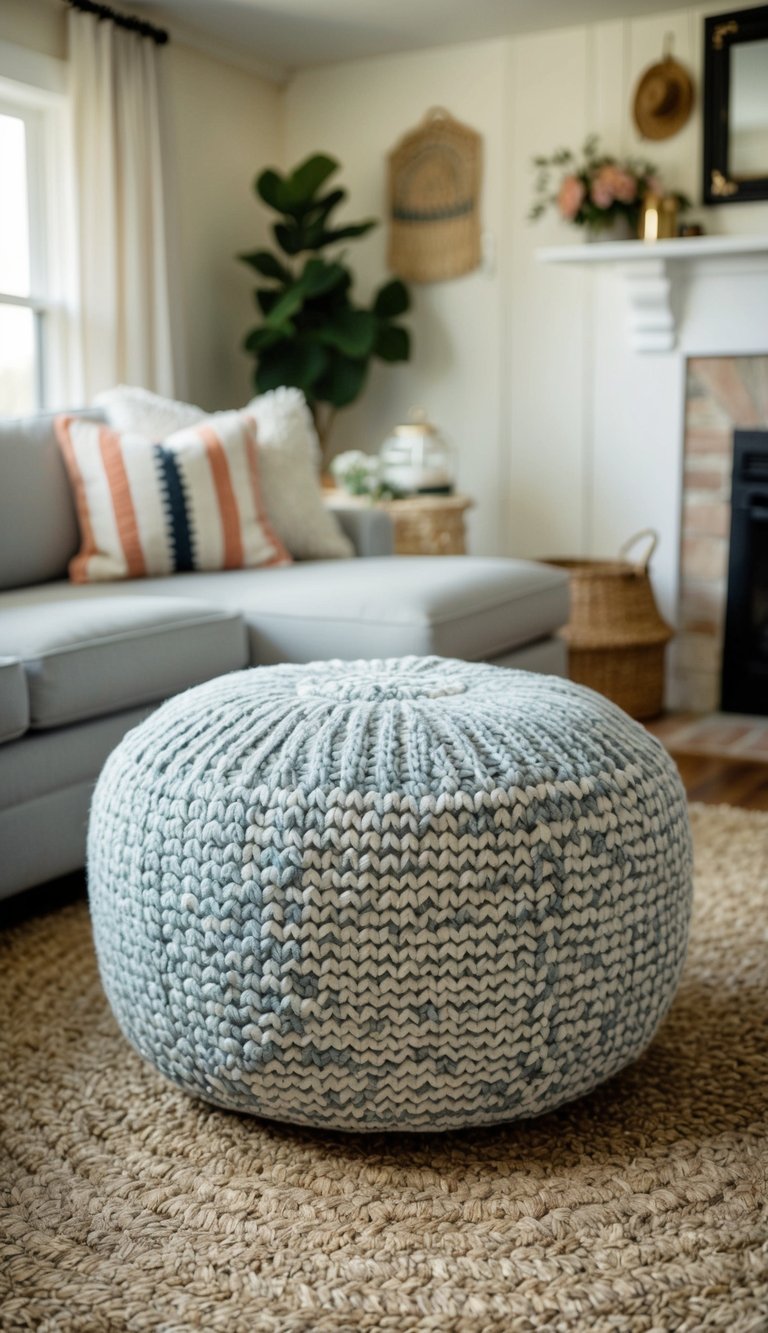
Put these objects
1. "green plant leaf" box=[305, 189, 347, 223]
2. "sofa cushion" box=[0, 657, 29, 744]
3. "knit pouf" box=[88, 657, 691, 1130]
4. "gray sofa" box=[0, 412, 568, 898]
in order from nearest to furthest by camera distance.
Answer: "knit pouf" box=[88, 657, 691, 1130], "sofa cushion" box=[0, 657, 29, 744], "gray sofa" box=[0, 412, 568, 898], "green plant leaf" box=[305, 189, 347, 223]

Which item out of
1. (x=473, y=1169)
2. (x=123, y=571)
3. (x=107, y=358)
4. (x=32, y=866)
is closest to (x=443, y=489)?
(x=107, y=358)

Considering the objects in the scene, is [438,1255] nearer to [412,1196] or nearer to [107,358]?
[412,1196]

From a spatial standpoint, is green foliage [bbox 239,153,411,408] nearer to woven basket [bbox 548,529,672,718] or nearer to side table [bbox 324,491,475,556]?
side table [bbox 324,491,475,556]

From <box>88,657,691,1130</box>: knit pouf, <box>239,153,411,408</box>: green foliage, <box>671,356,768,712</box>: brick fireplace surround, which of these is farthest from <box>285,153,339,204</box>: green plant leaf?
<box>88,657,691,1130</box>: knit pouf

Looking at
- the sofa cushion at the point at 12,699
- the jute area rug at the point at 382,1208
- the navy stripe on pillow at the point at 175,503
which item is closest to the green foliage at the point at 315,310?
the navy stripe on pillow at the point at 175,503

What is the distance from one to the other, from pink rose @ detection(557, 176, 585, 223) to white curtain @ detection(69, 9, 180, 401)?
4.04 feet

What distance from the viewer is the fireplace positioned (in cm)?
396

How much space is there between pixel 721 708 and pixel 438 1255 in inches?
120

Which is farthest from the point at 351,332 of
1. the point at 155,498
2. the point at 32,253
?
the point at 155,498

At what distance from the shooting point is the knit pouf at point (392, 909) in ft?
4.39

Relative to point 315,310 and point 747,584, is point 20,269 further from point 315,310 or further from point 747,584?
point 747,584

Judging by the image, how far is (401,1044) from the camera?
134 centimetres

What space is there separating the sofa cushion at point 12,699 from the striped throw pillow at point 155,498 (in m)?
0.85

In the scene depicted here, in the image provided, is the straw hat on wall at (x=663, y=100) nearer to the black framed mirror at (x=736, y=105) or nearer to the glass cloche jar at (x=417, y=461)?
the black framed mirror at (x=736, y=105)
